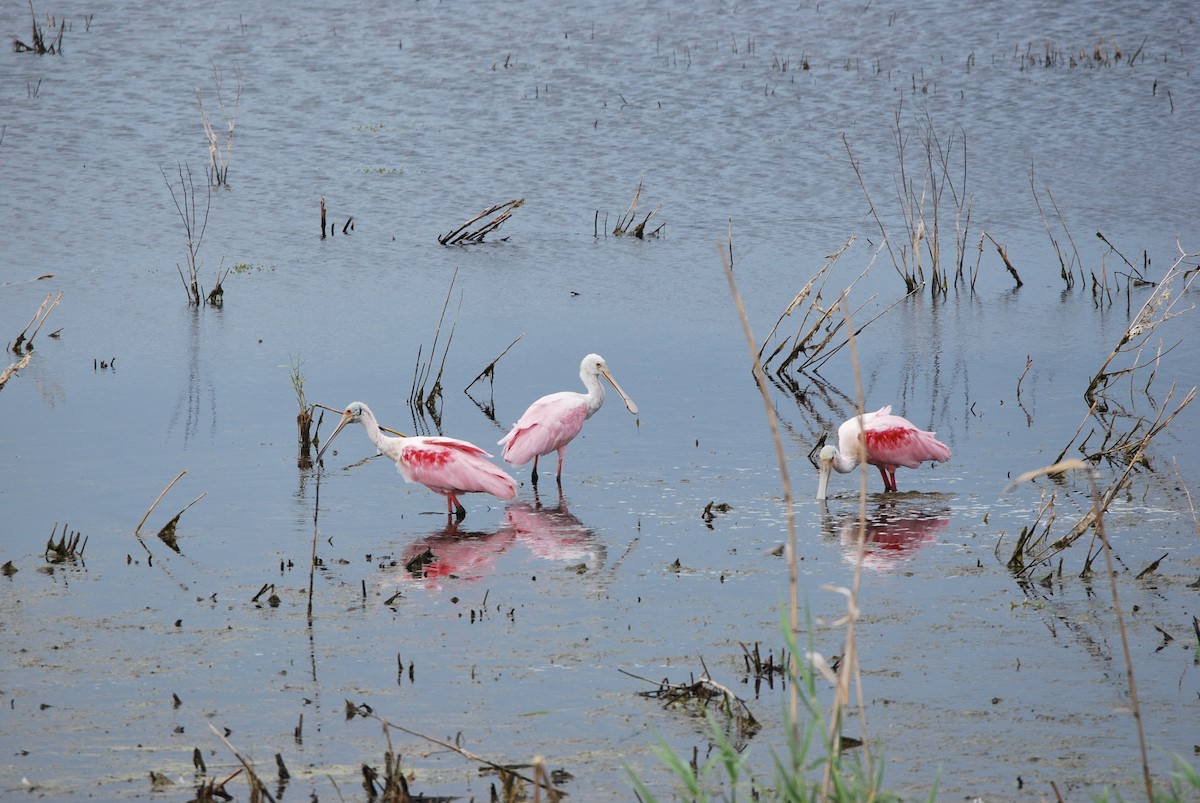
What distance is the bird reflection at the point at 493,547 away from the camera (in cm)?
737

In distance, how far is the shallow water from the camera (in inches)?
223

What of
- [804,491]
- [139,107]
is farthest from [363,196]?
[804,491]

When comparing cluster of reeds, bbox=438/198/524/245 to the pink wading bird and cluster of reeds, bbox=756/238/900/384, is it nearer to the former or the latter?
cluster of reeds, bbox=756/238/900/384

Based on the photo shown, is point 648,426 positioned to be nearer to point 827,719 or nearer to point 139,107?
point 827,719

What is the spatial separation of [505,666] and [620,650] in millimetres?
488

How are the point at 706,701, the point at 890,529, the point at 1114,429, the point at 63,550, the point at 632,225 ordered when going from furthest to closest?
the point at 632,225 → the point at 1114,429 → the point at 890,529 → the point at 63,550 → the point at 706,701

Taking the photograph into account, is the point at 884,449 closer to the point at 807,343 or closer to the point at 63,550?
the point at 807,343

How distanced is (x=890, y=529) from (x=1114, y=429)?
2.80m

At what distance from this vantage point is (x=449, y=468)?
845 centimetres

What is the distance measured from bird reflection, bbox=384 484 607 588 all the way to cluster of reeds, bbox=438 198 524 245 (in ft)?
22.2

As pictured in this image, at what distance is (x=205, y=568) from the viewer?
24.2 ft

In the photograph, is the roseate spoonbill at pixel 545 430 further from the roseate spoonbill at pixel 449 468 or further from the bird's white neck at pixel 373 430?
the bird's white neck at pixel 373 430

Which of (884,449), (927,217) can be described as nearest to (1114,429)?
(884,449)

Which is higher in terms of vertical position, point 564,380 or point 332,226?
point 332,226
